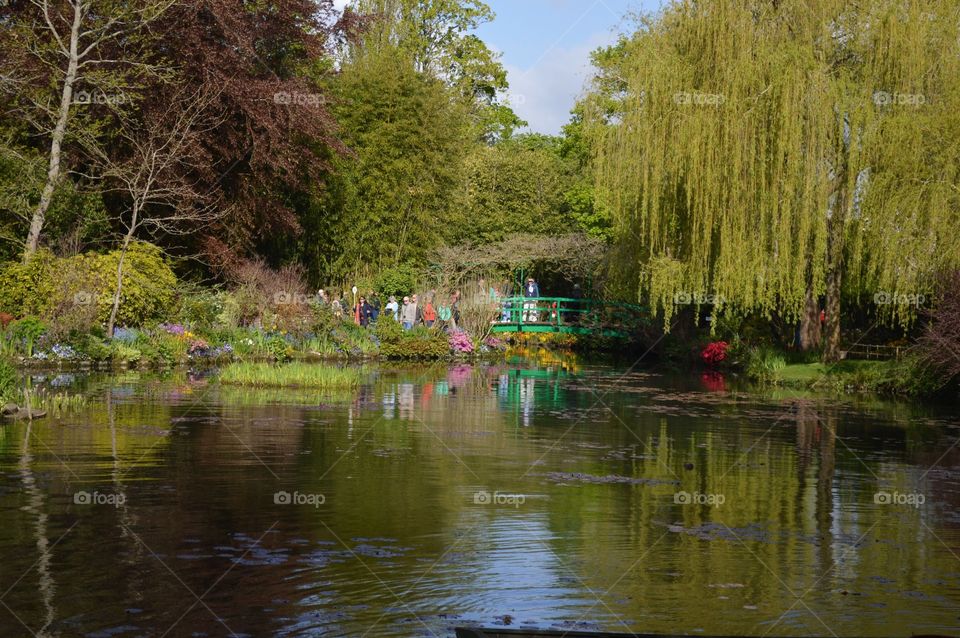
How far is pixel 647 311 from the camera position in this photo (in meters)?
37.7

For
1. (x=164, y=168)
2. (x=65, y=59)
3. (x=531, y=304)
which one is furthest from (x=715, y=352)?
(x=65, y=59)

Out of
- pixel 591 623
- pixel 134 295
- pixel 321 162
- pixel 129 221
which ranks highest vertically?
pixel 321 162

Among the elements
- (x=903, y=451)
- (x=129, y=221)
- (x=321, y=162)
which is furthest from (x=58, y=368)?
(x=903, y=451)

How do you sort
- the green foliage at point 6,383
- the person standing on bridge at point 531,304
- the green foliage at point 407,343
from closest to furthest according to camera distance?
the green foliage at point 6,383
the green foliage at point 407,343
the person standing on bridge at point 531,304

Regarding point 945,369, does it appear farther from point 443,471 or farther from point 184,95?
point 184,95

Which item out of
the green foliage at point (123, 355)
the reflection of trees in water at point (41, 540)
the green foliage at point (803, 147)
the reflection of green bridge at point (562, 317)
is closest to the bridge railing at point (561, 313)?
the reflection of green bridge at point (562, 317)

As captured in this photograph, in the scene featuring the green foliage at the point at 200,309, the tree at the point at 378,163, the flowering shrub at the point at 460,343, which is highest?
the tree at the point at 378,163

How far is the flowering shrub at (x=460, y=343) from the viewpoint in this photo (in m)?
34.1

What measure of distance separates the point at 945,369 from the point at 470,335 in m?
15.8

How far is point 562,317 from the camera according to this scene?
143 feet

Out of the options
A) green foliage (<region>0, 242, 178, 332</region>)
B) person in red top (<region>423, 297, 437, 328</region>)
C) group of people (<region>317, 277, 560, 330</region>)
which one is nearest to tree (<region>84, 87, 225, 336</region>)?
green foliage (<region>0, 242, 178, 332</region>)

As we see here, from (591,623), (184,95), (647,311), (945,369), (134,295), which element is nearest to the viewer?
(591,623)

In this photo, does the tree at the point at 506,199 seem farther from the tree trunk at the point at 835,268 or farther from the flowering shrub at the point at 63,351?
the flowering shrub at the point at 63,351

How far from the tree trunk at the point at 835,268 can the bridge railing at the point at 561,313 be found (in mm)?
13493
